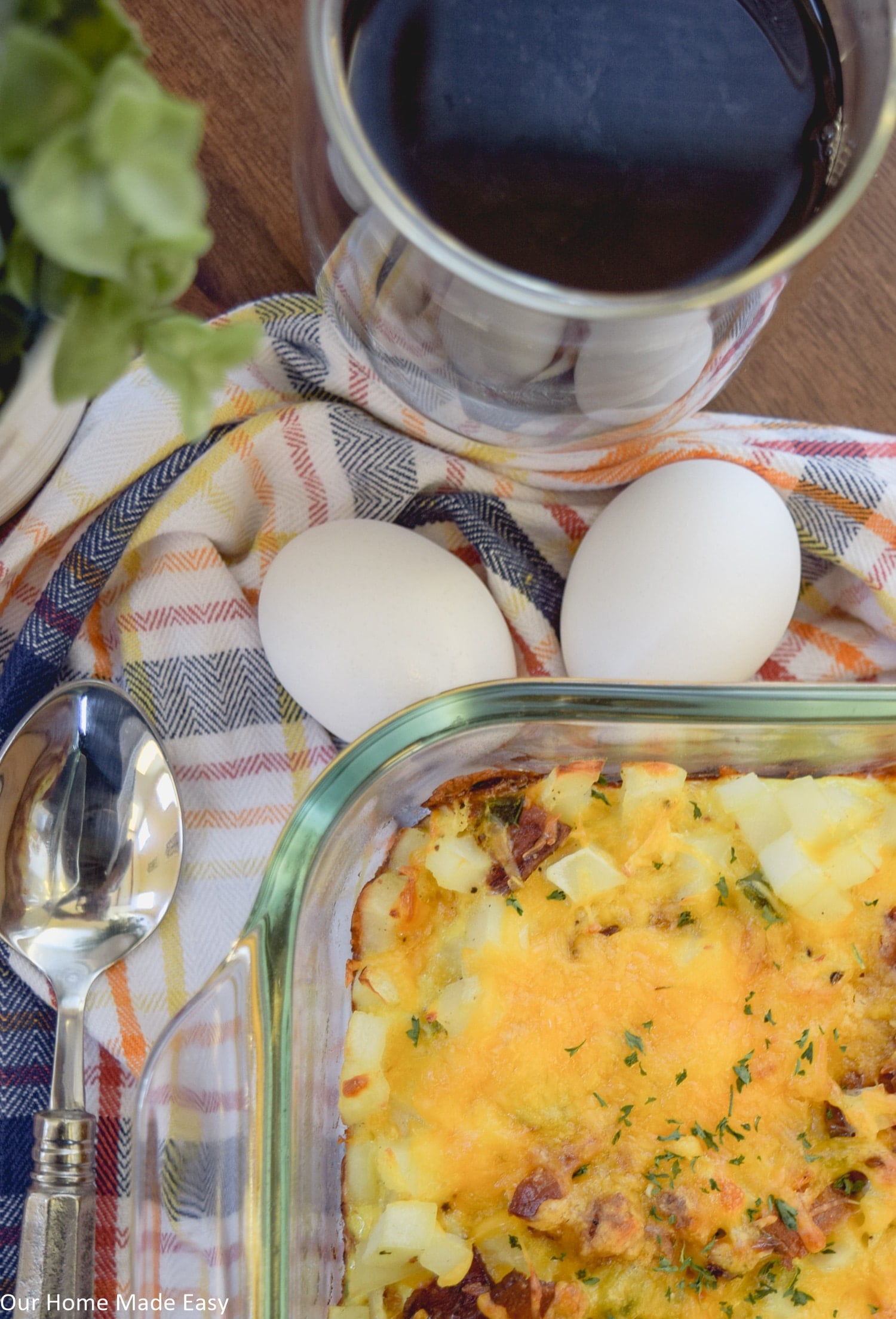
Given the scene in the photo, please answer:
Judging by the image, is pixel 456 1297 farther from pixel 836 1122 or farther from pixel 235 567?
pixel 235 567

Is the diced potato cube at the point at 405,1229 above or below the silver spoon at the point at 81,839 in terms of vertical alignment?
below

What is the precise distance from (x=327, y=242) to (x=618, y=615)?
394 mm

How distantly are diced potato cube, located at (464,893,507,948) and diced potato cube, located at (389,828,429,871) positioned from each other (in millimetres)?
73

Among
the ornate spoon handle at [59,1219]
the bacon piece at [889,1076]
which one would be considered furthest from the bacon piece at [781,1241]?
the ornate spoon handle at [59,1219]

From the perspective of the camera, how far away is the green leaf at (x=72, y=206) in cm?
50

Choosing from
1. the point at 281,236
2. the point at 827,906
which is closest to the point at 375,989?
the point at 827,906

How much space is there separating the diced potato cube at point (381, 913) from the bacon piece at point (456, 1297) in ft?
0.81

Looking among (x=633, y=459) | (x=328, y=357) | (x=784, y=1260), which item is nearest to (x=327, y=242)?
(x=328, y=357)

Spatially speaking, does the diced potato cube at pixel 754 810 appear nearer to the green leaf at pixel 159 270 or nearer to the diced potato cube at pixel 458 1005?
the diced potato cube at pixel 458 1005

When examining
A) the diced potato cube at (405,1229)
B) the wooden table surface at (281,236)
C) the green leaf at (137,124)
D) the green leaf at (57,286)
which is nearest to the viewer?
the green leaf at (137,124)

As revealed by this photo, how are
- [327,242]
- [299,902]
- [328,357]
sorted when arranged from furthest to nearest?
1. [328,357]
2. [299,902]
3. [327,242]

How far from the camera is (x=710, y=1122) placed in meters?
0.95

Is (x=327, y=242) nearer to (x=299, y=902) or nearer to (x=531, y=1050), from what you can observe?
(x=299, y=902)

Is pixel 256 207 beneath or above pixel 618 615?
above
